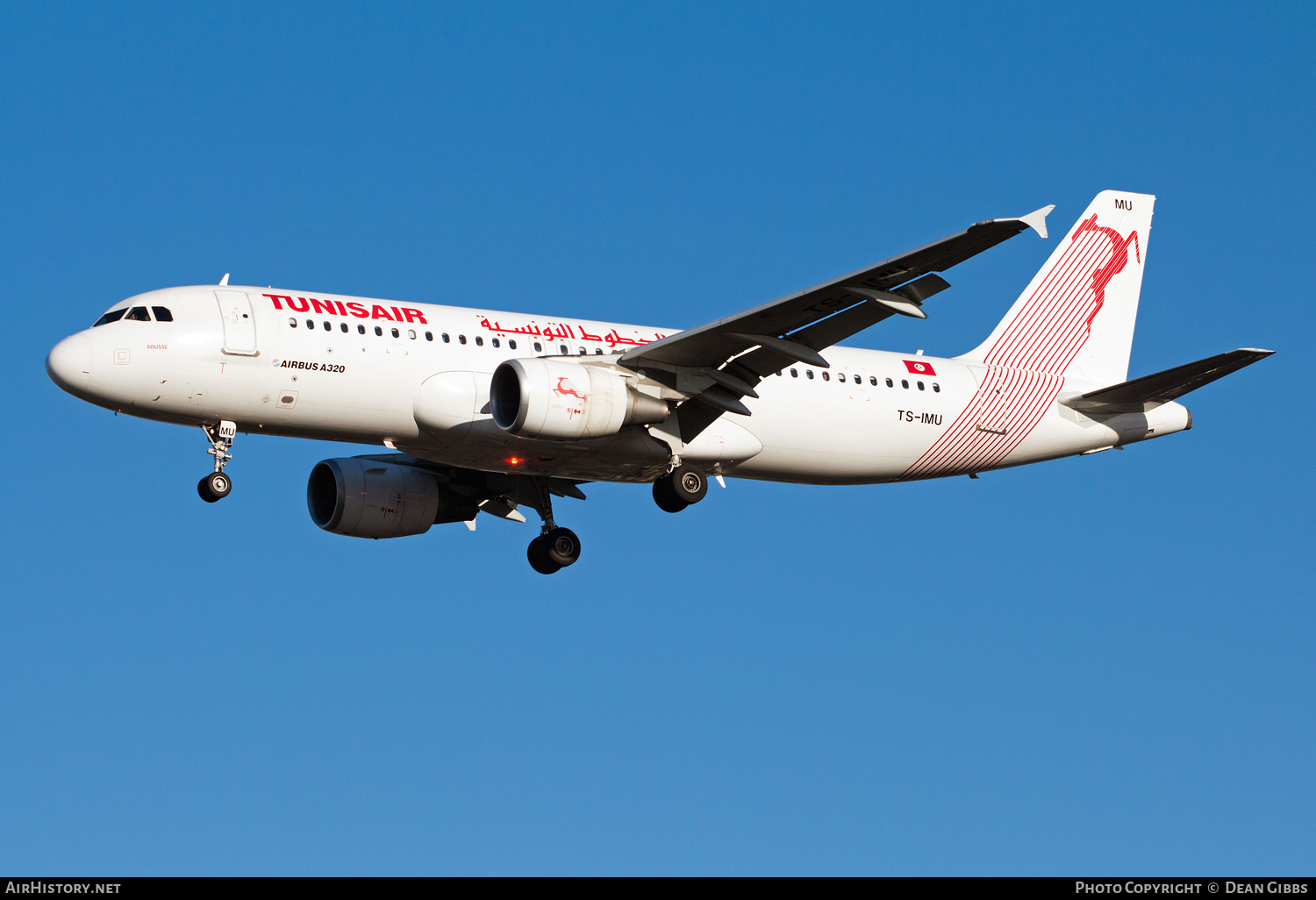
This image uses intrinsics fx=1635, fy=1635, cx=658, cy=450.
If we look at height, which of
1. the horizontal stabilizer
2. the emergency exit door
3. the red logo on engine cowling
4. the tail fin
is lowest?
the red logo on engine cowling

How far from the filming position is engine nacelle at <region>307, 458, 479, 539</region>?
1446 inches

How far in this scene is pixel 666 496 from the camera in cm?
3416

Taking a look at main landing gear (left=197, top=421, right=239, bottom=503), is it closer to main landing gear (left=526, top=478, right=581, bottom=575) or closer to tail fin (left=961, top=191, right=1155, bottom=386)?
main landing gear (left=526, top=478, right=581, bottom=575)

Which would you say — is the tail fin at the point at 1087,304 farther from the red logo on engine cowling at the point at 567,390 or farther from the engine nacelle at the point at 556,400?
the red logo on engine cowling at the point at 567,390

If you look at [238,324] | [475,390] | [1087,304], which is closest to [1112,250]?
[1087,304]

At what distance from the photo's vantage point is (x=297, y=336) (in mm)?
31281

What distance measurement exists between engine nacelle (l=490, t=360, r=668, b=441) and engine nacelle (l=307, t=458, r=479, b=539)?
234 inches

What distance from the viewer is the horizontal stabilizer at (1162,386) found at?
32.9 metres

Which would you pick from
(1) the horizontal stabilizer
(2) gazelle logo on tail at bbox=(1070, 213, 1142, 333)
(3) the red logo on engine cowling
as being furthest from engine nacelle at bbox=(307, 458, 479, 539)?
(2) gazelle logo on tail at bbox=(1070, 213, 1142, 333)

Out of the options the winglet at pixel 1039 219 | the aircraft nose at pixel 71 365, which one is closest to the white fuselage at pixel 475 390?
the aircraft nose at pixel 71 365

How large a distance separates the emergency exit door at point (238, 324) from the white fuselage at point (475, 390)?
33 millimetres

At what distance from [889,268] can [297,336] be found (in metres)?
11.3

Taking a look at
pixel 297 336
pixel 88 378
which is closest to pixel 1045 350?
pixel 297 336
